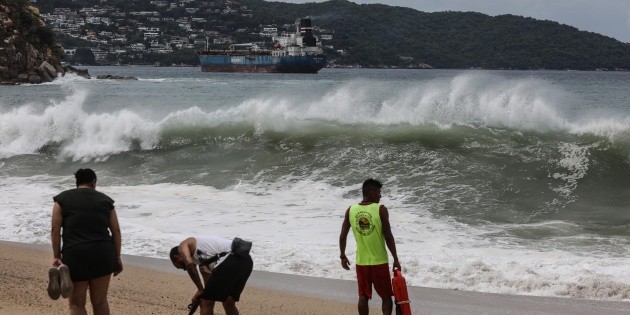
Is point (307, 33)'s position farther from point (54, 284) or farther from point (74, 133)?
point (54, 284)

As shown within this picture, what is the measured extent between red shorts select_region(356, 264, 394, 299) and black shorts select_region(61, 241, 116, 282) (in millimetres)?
2097

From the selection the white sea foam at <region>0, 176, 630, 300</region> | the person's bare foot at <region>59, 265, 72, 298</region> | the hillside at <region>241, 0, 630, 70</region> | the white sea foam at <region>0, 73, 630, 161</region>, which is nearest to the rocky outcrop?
the white sea foam at <region>0, 73, 630, 161</region>

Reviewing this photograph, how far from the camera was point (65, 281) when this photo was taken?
5.94m

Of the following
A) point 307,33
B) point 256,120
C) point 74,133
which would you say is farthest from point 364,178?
point 307,33

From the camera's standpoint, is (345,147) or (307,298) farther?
(345,147)

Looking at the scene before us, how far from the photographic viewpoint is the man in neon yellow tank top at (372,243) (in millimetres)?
6945

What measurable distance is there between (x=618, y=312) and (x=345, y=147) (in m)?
13.0

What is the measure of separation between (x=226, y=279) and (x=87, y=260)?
1050mm

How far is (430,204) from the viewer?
14844 millimetres

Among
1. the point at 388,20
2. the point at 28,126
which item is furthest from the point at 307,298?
the point at 388,20

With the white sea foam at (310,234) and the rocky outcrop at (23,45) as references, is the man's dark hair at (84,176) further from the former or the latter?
the rocky outcrop at (23,45)

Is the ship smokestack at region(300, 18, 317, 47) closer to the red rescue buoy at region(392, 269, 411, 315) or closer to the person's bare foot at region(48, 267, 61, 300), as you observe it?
the red rescue buoy at region(392, 269, 411, 315)

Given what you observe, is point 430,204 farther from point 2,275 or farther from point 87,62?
point 87,62

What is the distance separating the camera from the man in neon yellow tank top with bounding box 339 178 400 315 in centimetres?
695
